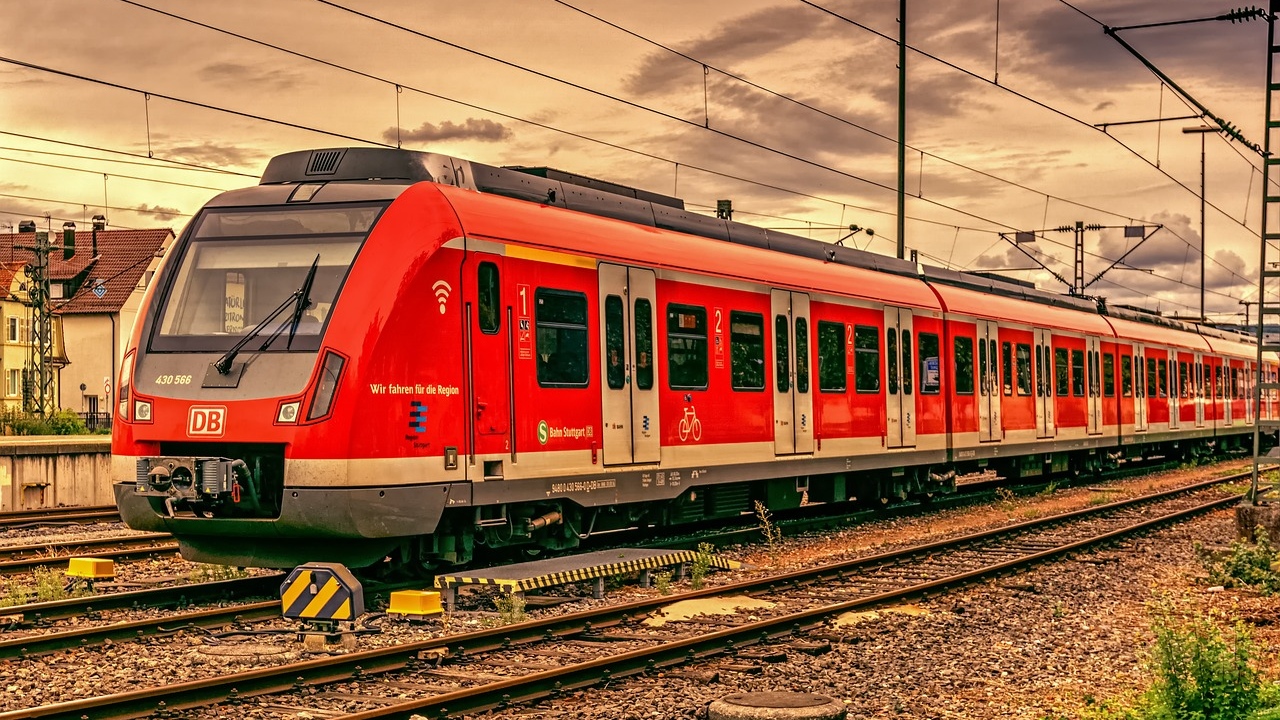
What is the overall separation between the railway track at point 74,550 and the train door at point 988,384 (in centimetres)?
1274

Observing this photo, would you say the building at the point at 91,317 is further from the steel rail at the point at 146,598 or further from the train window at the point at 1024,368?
the steel rail at the point at 146,598

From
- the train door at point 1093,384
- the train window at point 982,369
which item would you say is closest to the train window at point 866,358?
the train window at point 982,369

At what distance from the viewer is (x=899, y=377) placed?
2084 cm

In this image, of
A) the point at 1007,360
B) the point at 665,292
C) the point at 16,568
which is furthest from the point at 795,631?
the point at 1007,360

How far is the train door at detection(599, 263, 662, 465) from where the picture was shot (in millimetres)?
14125

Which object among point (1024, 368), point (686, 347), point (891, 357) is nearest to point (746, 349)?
point (686, 347)

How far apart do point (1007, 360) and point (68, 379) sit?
55.9 metres

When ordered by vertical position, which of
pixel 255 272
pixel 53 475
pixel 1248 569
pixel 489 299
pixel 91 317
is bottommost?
pixel 1248 569

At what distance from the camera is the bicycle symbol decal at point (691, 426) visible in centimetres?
1540

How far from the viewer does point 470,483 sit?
12102 millimetres

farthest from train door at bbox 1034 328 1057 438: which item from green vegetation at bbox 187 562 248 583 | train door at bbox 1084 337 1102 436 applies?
green vegetation at bbox 187 562 248 583

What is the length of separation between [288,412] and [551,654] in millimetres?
2907

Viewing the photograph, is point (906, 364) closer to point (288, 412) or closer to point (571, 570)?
point (571, 570)

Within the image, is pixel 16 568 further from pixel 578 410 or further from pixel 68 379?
pixel 68 379
